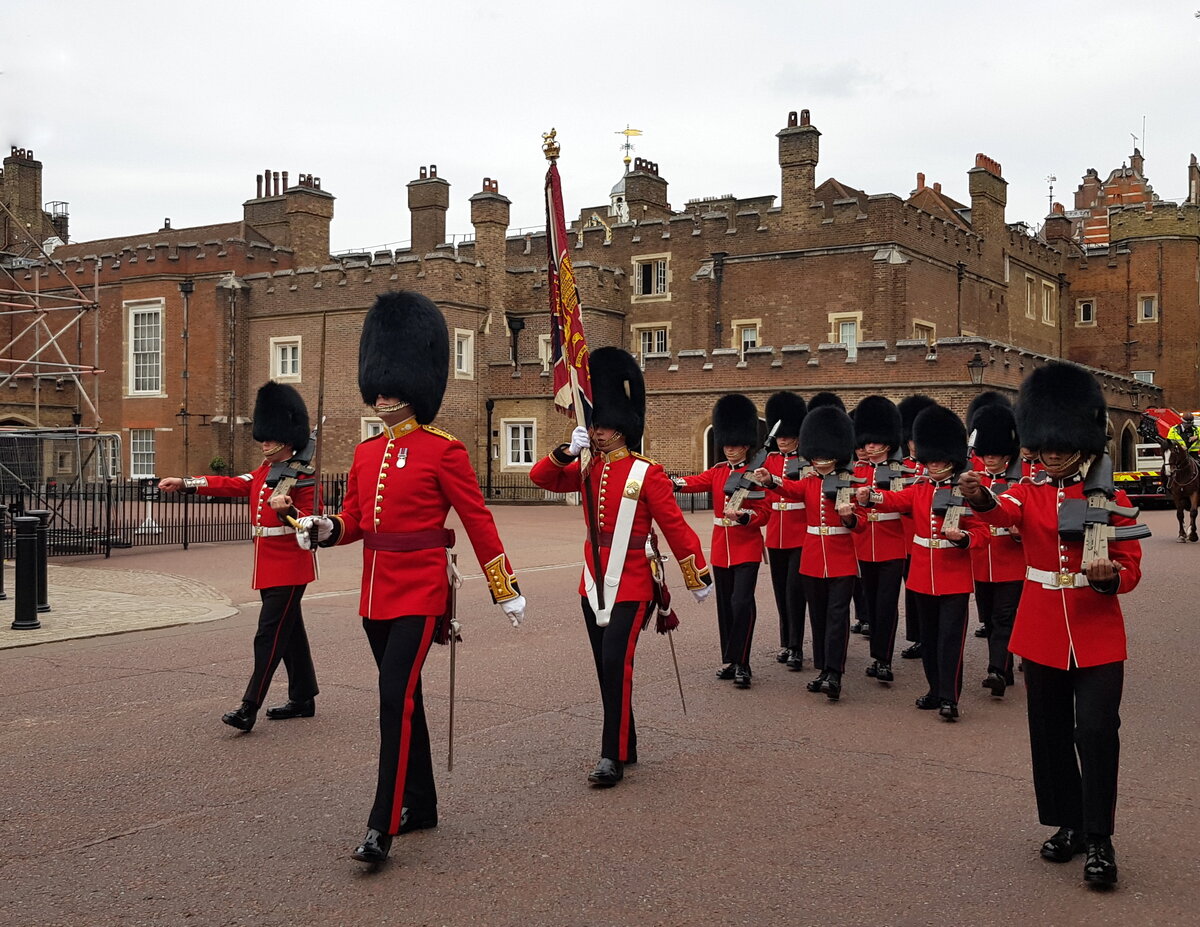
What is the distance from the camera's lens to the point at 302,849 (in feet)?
15.8

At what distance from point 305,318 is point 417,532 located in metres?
30.8

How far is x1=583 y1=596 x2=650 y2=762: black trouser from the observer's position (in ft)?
19.2

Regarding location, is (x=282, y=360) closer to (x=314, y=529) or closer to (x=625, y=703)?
(x=625, y=703)

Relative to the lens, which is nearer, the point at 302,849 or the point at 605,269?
the point at 302,849

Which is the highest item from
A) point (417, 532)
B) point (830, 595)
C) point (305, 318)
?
point (305, 318)

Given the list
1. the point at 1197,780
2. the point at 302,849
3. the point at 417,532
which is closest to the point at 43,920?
the point at 302,849

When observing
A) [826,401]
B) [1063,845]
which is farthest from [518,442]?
[1063,845]

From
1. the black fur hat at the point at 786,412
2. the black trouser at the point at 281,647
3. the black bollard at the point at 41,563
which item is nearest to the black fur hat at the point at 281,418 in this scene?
the black trouser at the point at 281,647

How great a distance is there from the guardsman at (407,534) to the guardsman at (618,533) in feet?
2.44

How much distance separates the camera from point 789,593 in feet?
28.6

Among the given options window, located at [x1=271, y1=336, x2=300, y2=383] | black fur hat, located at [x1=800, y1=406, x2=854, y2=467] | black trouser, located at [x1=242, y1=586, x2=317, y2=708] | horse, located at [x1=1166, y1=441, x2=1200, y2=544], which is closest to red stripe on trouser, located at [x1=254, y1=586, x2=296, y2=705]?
black trouser, located at [x1=242, y1=586, x2=317, y2=708]

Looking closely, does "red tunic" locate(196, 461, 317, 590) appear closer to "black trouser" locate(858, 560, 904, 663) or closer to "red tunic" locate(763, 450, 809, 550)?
"red tunic" locate(763, 450, 809, 550)

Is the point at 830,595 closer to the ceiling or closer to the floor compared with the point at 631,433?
closer to the floor

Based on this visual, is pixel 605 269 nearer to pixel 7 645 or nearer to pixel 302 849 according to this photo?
pixel 7 645
